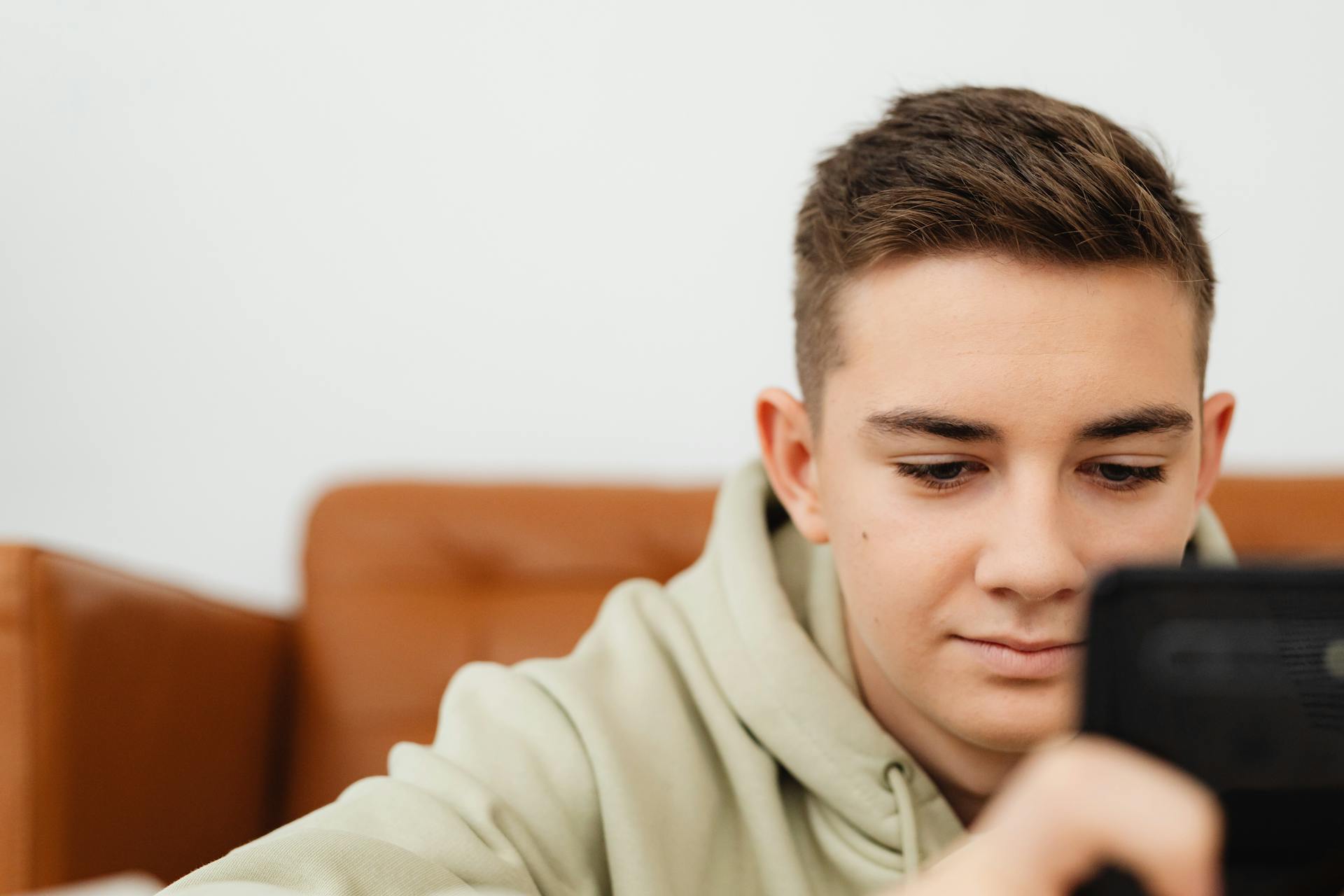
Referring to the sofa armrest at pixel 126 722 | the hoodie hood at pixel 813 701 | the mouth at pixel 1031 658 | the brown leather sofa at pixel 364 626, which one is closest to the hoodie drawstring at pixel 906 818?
the hoodie hood at pixel 813 701

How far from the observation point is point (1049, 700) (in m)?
0.66

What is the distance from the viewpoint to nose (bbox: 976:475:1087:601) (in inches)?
24.0

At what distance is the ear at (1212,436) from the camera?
0.80 meters

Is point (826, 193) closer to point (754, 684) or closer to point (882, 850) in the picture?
point (754, 684)

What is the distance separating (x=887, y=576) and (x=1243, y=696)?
0.40 meters

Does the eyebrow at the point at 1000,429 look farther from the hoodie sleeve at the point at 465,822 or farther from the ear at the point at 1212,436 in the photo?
the hoodie sleeve at the point at 465,822

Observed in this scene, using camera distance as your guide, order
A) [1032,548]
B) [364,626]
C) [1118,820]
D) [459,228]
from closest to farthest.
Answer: [1118,820] < [1032,548] < [364,626] < [459,228]

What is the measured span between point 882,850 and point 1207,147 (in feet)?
2.93

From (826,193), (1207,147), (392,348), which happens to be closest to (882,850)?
(826,193)

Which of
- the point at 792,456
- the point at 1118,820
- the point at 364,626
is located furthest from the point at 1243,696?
the point at 364,626

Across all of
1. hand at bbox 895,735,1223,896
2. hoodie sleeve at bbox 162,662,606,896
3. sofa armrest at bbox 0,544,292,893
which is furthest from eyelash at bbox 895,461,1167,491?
sofa armrest at bbox 0,544,292,893

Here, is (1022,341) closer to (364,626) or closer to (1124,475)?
(1124,475)

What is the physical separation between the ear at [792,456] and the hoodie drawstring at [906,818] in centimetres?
16

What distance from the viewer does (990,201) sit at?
2.29 feet
